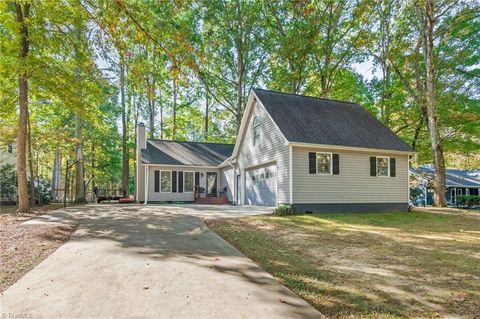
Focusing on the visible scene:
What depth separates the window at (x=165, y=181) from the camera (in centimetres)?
1994

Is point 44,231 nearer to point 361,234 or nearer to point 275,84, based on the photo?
point 361,234

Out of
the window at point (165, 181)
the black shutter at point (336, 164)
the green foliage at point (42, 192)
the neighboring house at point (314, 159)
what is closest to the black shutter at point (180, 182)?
the window at point (165, 181)

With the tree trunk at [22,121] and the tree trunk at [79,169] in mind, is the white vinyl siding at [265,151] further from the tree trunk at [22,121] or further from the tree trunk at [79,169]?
the tree trunk at [22,121]

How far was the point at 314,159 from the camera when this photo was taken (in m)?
13.4

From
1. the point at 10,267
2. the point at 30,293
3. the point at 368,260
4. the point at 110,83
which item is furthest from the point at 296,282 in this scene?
the point at 110,83

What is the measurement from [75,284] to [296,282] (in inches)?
115

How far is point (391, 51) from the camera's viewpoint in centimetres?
2070

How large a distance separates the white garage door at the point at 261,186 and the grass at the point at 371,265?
5800mm

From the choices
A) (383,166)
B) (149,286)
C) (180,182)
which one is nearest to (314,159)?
(383,166)

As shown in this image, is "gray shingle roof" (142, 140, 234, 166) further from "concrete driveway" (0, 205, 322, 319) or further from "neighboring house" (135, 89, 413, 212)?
"concrete driveway" (0, 205, 322, 319)

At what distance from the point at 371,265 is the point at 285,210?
23.5 feet

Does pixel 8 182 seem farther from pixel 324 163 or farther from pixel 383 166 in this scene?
pixel 383 166

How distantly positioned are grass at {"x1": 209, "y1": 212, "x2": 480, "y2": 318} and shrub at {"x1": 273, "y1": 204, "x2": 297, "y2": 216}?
2.70m

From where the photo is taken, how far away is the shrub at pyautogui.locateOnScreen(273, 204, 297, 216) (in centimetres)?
1200
